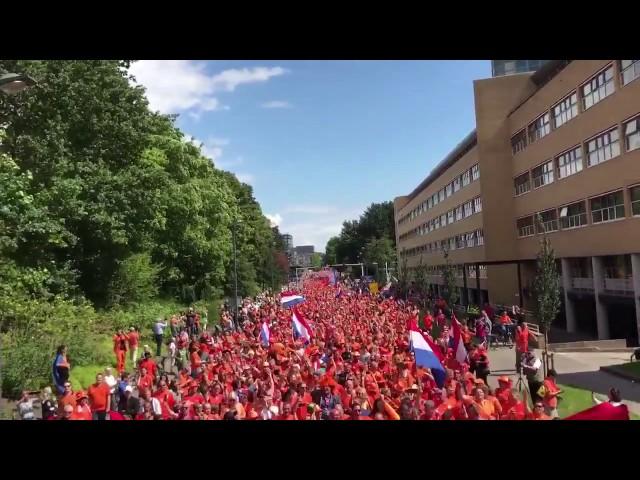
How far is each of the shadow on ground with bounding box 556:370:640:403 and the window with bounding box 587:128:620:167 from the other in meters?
11.4

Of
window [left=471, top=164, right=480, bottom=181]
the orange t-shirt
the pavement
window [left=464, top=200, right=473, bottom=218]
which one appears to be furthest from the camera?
window [left=464, top=200, right=473, bottom=218]

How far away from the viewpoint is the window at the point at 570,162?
2952 centimetres

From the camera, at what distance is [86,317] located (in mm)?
20531

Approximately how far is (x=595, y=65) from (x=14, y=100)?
77.4 feet

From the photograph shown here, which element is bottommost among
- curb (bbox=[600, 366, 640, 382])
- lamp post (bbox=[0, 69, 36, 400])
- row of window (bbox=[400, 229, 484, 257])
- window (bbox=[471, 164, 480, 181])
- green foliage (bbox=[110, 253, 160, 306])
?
curb (bbox=[600, 366, 640, 382])

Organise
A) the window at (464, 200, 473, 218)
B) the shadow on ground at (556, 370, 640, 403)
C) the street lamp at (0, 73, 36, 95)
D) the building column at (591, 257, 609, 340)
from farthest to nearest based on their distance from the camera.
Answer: the window at (464, 200, 473, 218), the building column at (591, 257, 609, 340), the shadow on ground at (556, 370, 640, 403), the street lamp at (0, 73, 36, 95)

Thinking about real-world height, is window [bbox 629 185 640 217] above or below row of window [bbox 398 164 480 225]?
below

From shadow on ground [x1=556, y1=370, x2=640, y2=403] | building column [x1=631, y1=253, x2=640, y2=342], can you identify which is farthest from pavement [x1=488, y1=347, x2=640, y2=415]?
building column [x1=631, y1=253, x2=640, y2=342]

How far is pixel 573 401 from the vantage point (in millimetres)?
13734

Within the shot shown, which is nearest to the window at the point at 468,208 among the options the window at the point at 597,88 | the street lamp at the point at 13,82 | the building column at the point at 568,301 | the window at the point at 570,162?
the window at the point at 570,162

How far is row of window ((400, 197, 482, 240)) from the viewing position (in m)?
46.5

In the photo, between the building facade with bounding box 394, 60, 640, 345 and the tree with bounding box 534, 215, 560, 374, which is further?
the building facade with bounding box 394, 60, 640, 345

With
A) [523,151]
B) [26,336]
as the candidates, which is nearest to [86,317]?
[26,336]

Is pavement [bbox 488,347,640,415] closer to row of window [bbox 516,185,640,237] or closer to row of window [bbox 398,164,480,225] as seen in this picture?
row of window [bbox 516,185,640,237]
